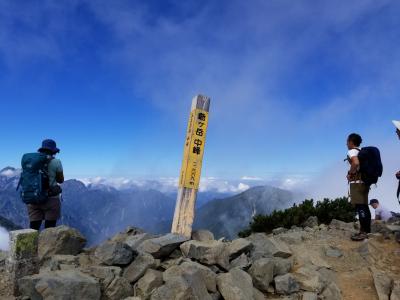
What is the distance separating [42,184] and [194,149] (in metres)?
4.13

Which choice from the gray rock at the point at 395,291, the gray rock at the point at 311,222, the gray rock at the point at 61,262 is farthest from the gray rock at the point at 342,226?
the gray rock at the point at 61,262

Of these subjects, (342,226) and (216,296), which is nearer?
(216,296)

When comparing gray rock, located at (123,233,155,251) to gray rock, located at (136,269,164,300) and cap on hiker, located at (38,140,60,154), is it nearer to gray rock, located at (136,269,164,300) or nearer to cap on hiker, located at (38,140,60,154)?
gray rock, located at (136,269,164,300)

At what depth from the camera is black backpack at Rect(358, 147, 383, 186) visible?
940 cm

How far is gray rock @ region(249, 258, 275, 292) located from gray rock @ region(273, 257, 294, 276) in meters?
0.34

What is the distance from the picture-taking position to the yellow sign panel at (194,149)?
31.8ft

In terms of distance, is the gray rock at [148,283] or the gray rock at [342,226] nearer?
the gray rock at [148,283]

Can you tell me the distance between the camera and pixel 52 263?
23.2 ft

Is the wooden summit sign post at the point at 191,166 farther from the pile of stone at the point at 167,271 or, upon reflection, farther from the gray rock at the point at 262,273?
the gray rock at the point at 262,273

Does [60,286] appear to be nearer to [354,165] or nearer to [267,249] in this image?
[267,249]

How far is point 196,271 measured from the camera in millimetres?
6383

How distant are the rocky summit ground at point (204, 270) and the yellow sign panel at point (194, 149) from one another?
62.7 inches

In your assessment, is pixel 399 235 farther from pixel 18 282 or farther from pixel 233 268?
pixel 18 282

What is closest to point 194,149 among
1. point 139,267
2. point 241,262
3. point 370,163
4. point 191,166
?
point 191,166
